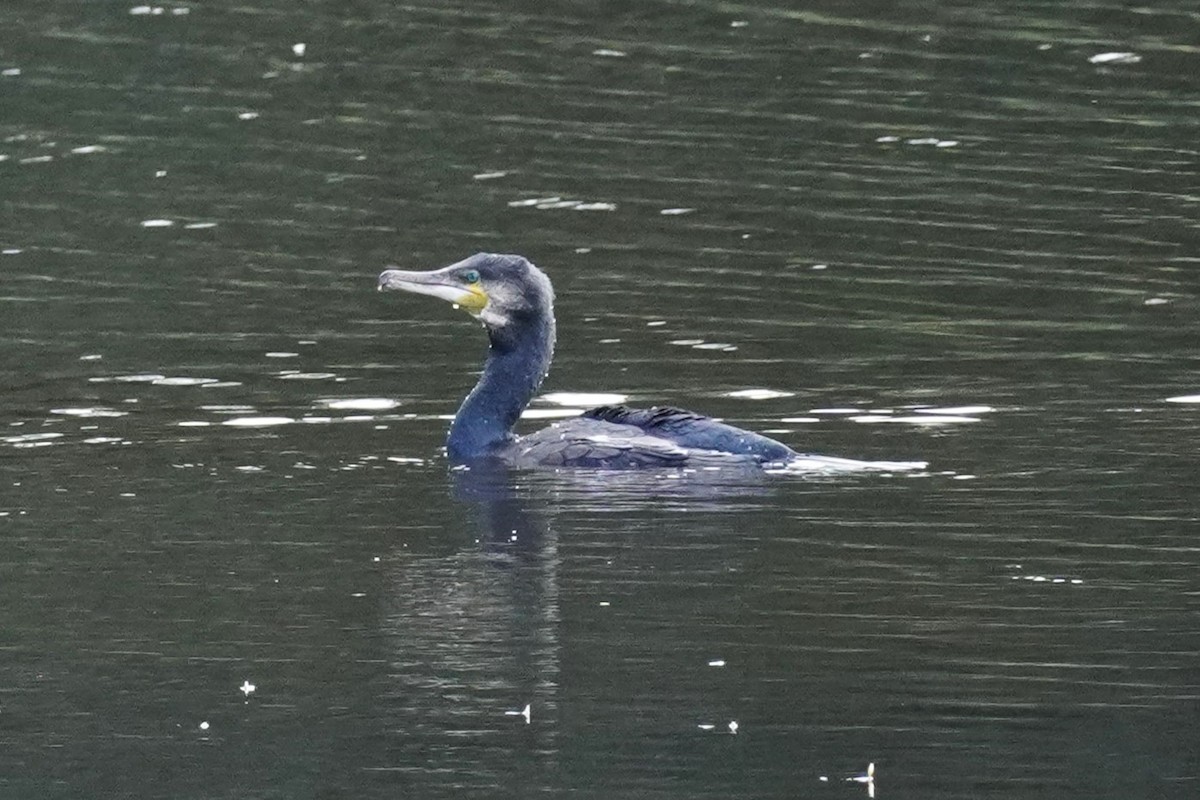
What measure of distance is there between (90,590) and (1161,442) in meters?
5.19

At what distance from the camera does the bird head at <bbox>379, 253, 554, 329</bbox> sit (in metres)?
14.3

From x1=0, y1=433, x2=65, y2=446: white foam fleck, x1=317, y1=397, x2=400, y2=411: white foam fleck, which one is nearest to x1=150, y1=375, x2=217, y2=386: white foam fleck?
x1=317, y1=397, x2=400, y2=411: white foam fleck

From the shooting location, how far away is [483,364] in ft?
52.4

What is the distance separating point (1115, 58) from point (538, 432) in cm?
1319

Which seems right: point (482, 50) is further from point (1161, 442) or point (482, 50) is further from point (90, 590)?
point (90, 590)

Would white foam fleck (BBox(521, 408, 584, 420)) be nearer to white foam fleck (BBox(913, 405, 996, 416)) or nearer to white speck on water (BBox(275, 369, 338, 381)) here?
white speck on water (BBox(275, 369, 338, 381))

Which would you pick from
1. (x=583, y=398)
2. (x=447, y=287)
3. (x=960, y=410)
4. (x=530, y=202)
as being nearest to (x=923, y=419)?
(x=960, y=410)

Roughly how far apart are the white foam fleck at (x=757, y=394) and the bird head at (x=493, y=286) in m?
1.21

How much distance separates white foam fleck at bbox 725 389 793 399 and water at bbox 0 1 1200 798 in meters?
0.03

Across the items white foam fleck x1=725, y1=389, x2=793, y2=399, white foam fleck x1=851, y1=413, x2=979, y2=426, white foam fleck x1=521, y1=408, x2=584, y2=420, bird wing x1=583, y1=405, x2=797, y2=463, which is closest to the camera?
bird wing x1=583, y1=405, x2=797, y2=463

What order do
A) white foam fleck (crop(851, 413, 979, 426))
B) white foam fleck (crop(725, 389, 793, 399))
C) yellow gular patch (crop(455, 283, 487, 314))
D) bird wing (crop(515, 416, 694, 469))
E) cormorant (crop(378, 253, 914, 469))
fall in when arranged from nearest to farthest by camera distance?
1. cormorant (crop(378, 253, 914, 469))
2. bird wing (crop(515, 416, 694, 469))
3. white foam fleck (crop(851, 413, 979, 426))
4. yellow gular patch (crop(455, 283, 487, 314))
5. white foam fleck (crop(725, 389, 793, 399))

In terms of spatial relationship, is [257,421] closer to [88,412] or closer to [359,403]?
[359,403]

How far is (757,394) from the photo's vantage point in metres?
14.9

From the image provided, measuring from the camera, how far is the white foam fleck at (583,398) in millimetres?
14992
